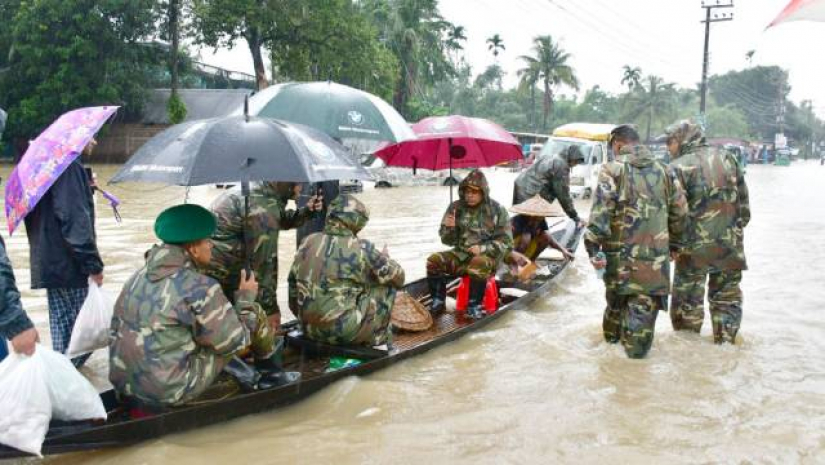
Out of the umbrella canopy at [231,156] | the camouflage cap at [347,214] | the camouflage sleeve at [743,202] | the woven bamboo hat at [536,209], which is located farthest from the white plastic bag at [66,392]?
the woven bamboo hat at [536,209]

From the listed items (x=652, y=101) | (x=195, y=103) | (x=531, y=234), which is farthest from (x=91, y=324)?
(x=652, y=101)

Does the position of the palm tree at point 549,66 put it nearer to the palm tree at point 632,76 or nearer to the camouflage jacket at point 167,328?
the palm tree at point 632,76

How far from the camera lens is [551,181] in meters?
9.09

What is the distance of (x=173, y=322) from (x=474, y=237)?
12.0 feet

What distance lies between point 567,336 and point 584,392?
150cm

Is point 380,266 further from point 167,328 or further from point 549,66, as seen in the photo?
point 549,66

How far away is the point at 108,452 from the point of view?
13.3 ft

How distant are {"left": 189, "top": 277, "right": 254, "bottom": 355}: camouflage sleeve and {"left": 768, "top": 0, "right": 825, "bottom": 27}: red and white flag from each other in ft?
10.7

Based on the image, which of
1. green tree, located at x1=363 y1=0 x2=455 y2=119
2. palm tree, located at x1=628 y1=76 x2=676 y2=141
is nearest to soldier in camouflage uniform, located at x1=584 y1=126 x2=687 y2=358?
green tree, located at x1=363 y1=0 x2=455 y2=119

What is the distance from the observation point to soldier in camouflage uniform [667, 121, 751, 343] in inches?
236

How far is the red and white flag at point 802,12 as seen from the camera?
313 centimetres

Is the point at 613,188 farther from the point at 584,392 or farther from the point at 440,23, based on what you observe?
the point at 440,23

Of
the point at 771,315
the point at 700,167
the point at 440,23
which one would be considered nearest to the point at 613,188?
the point at 700,167

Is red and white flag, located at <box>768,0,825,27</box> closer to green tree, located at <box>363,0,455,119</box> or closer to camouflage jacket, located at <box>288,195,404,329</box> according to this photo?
camouflage jacket, located at <box>288,195,404,329</box>
